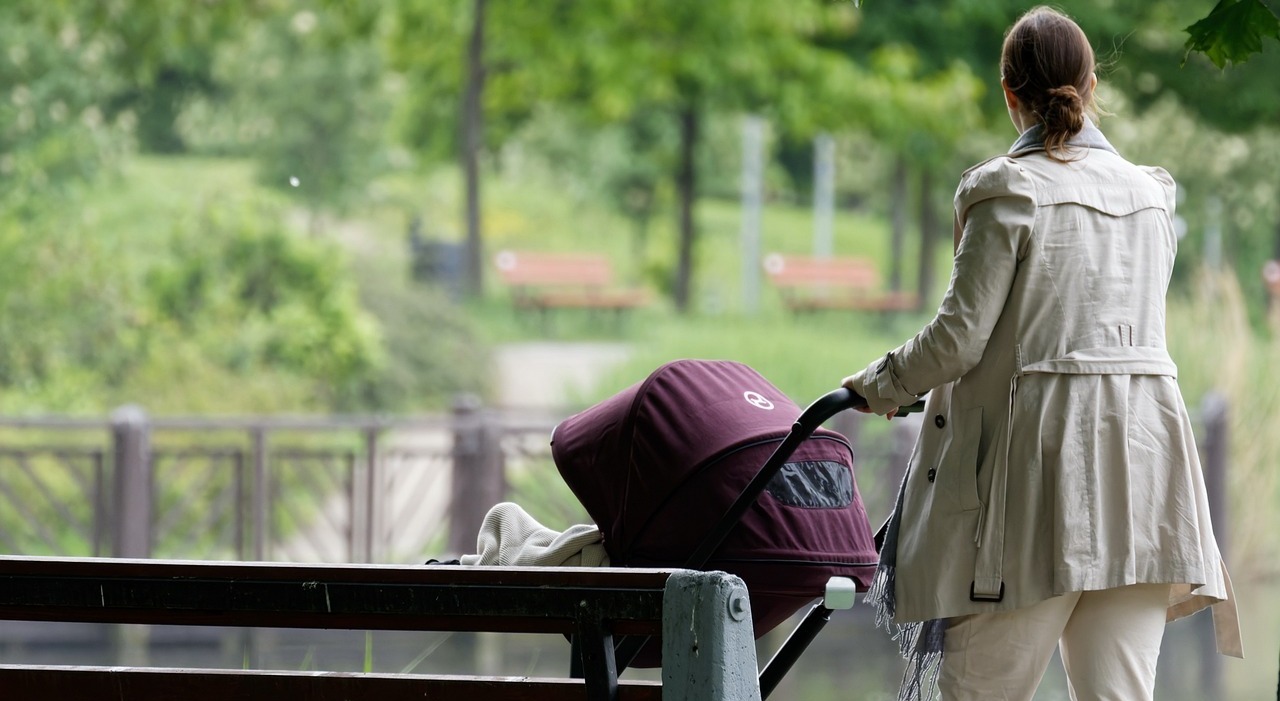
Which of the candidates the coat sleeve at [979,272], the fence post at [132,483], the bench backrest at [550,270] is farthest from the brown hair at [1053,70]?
the bench backrest at [550,270]

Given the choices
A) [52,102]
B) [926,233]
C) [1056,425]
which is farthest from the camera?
[926,233]

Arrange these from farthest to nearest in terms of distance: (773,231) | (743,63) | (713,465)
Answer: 1. (773,231)
2. (743,63)
3. (713,465)

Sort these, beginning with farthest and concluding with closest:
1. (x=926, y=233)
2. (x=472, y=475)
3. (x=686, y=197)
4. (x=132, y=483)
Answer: (x=926, y=233)
(x=686, y=197)
(x=472, y=475)
(x=132, y=483)

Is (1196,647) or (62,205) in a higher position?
(62,205)

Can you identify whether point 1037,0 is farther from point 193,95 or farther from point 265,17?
point 193,95

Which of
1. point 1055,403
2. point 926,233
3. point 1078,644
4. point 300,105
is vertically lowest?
point 1078,644

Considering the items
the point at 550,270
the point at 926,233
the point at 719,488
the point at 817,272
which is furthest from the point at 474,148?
the point at 719,488

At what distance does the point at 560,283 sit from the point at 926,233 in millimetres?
4558

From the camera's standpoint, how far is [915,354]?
8.54ft

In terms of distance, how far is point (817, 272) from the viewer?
658 inches

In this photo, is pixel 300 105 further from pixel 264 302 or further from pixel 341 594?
pixel 341 594

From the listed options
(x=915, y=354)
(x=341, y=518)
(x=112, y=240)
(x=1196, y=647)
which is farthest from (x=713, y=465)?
(x=112, y=240)

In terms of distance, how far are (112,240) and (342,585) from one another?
12946 mm

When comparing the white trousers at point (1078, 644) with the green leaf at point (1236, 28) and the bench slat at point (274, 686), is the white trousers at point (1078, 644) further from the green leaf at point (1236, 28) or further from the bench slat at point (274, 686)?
the green leaf at point (1236, 28)
